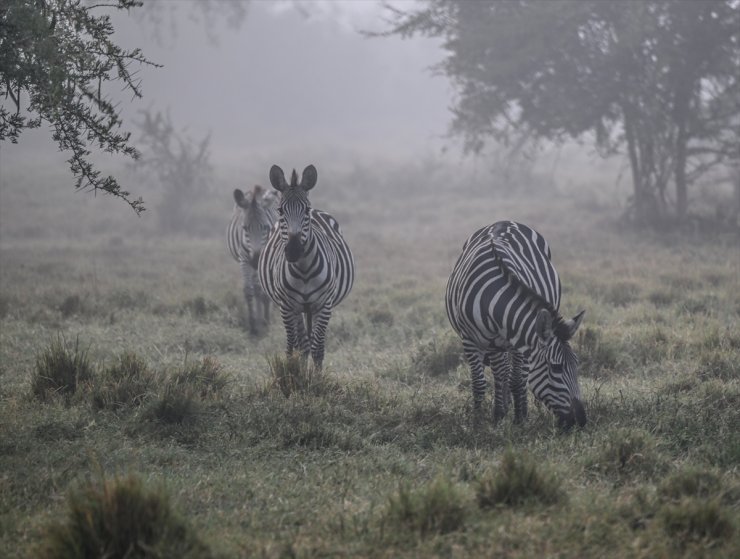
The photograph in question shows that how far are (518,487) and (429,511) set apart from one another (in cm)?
64

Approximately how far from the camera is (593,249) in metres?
17.6

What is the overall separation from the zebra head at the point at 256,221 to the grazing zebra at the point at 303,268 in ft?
7.73

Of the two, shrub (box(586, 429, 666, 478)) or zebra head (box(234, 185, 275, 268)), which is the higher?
zebra head (box(234, 185, 275, 268))

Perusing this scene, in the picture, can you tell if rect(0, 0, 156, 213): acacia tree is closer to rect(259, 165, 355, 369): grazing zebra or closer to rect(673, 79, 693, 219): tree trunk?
rect(259, 165, 355, 369): grazing zebra

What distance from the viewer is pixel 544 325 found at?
6.01 m

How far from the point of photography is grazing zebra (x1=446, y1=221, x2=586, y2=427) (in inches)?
239

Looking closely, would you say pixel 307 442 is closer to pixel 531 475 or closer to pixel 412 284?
pixel 531 475

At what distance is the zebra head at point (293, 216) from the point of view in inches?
315

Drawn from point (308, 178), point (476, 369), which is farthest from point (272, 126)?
point (476, 369)

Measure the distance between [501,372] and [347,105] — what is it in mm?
62310

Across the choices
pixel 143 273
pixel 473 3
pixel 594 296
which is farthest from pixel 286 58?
pixel 594 296

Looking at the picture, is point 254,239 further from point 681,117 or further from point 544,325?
point 681,117

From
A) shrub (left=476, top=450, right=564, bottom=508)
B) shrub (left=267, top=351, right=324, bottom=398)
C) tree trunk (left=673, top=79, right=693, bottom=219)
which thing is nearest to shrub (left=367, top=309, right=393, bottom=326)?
shrub (left=267, top=351, right=324, bottom=398)

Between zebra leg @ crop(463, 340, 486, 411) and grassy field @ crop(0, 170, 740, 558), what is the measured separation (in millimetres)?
279
